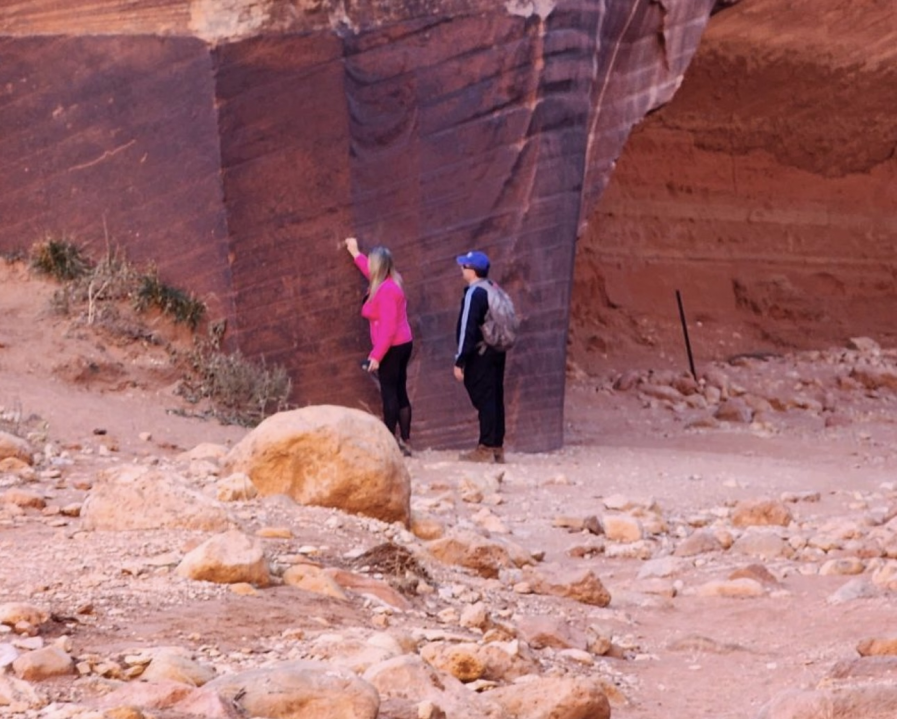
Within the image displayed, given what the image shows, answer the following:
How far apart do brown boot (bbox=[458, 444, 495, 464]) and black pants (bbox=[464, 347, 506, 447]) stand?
3 centimetres

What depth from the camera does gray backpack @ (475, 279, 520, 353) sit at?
9.66 metres

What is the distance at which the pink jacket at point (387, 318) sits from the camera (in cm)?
994

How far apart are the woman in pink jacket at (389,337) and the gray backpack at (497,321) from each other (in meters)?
0.59

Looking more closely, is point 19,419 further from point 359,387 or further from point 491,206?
point 491,206

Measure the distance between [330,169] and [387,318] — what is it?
1197 mm

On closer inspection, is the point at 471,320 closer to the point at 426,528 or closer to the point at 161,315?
the point at 161,315

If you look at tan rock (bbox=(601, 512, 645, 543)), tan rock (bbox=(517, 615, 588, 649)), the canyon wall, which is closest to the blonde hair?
tan rock (bbox=(601, 512, 645, 543))

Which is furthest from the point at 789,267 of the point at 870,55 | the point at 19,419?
the point at 19,419

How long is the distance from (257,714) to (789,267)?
14.4 meters

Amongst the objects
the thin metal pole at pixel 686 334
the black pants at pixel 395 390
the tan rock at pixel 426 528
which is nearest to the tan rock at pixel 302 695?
the tan rock at pixel 426 528

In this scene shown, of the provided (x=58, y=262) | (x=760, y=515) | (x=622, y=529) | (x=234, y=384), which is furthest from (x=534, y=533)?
(x=58, y=262)

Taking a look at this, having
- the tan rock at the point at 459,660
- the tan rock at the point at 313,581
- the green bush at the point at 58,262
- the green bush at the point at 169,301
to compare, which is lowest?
the tan rock at the point at 459,660

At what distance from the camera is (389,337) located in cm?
995

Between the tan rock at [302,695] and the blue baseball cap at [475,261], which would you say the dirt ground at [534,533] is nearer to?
the tan rock at [302,695]
